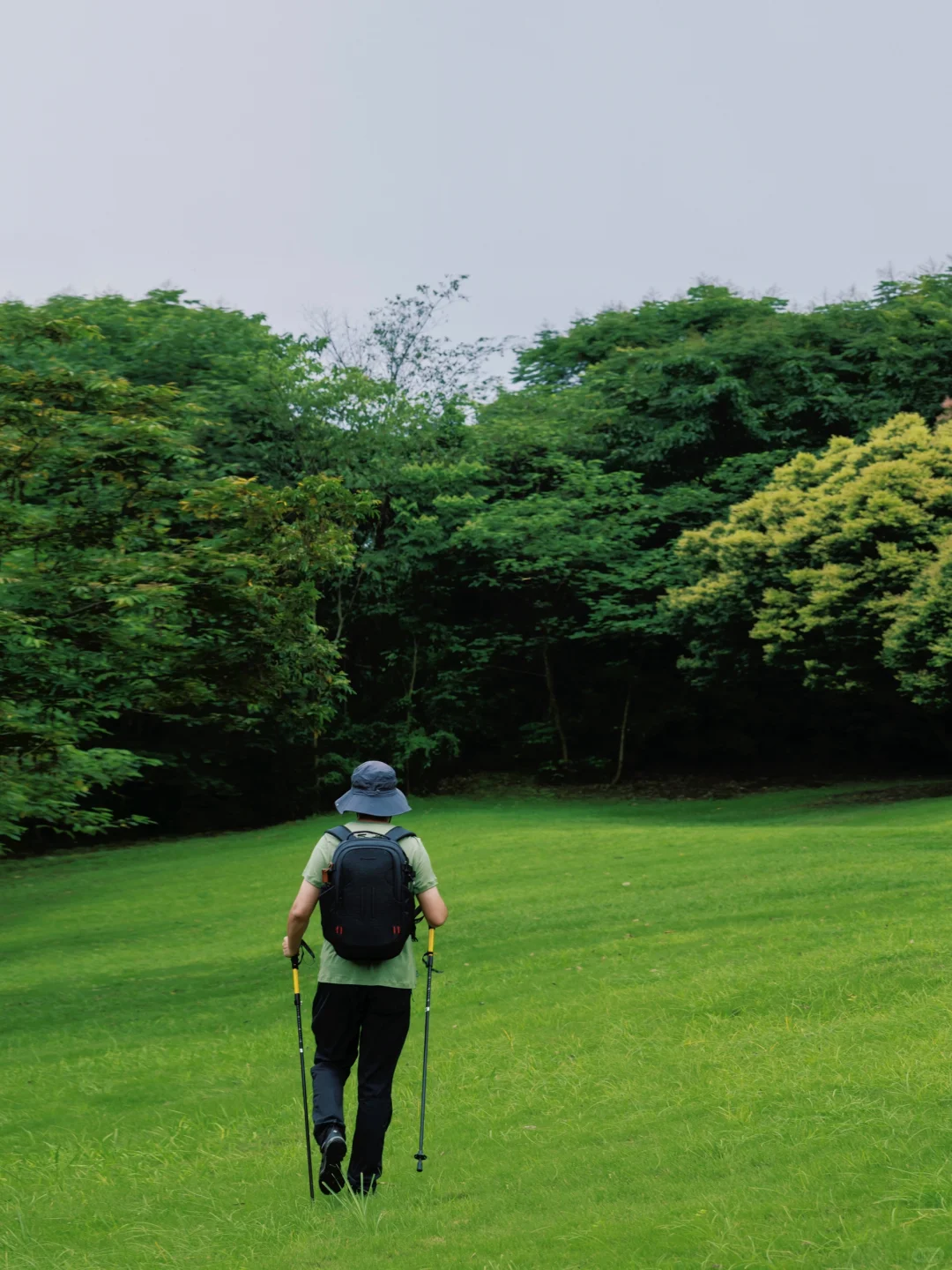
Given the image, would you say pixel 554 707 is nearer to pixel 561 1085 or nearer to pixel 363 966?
pixel 561 1085

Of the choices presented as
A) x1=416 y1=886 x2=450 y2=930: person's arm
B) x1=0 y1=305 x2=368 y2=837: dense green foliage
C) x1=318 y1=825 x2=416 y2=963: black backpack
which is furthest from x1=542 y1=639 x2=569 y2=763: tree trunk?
x1=318 y1=825 x2=416 y2=963: black backpack

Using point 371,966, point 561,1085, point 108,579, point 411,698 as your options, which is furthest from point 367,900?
point 411,698

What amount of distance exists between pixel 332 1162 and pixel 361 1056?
499 mm

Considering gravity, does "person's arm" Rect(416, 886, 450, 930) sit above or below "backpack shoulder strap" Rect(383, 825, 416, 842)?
below

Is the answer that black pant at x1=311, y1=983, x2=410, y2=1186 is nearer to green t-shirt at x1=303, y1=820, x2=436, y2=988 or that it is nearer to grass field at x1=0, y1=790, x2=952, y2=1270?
green t-shirt at x1=303, y1=820, x2=436, y2=988

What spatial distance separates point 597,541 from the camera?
35.9 metres

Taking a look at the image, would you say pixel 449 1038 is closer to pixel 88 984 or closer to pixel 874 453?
pixel 88 984

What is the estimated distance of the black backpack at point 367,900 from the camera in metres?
6.05

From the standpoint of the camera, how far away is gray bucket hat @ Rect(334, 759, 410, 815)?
630cm

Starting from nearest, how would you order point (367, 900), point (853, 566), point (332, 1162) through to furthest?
point (367, 900) → point (332, 1162) → point (853, 566)

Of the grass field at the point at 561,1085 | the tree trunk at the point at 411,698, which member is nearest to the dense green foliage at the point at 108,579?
the grass field at the point at 561,1085

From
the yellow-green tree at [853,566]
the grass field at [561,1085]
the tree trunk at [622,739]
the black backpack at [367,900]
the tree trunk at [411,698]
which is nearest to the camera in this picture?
the grass field at [561,1085]

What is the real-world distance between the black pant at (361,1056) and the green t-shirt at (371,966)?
0.16 ft

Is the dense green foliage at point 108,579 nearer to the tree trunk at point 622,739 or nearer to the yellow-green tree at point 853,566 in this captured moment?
the yellow-green tree at point 853,566
